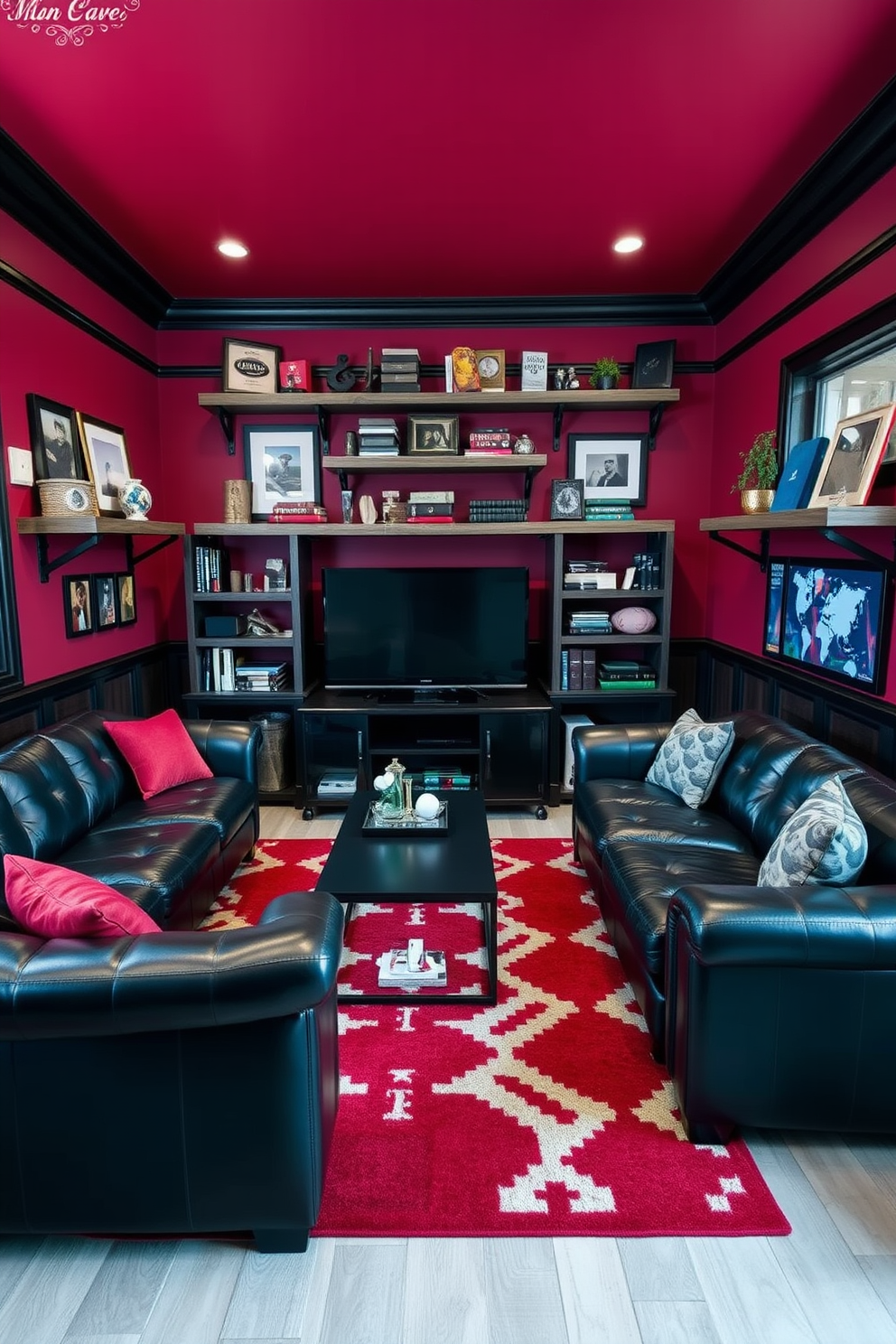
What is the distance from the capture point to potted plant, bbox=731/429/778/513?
11.0 feet

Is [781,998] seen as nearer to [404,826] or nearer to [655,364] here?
[404,826]

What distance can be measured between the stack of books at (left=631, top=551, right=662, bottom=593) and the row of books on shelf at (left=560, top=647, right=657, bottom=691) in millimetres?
463

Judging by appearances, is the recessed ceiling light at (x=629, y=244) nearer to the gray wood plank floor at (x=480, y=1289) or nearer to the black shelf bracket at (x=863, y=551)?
the black shelf bracket at (x=863, y=551)

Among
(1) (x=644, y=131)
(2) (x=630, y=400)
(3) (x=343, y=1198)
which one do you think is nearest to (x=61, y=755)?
(3) (x=343, y=1198)

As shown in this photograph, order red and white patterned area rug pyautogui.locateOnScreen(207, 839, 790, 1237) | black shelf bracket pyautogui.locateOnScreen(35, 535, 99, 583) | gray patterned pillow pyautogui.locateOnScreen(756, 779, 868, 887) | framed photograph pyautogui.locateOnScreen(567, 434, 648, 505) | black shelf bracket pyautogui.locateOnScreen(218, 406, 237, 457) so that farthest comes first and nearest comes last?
framed photograph pyautogui.locateOnScreen(567, 434, 648, 505), black shelf bracket pyautogui.locateOnScreen(218, 406, 237, 457), black shelf bracket pyautogui.locateOnScreen(35, 535, 99, 583), gray patterned pillow pyautogui.locateOnScreen(756, 779, 868, 887), red and white patterned area rug pyautogui.locateOnScreen(207, 839, 790, 1237)

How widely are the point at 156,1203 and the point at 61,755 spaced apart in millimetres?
1744

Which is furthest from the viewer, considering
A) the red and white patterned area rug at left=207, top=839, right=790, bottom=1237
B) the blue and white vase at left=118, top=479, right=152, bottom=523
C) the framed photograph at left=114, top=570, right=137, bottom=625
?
the framed photograph at left=114, top=570, right=137, bottom=625

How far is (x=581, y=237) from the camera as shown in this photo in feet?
11.3

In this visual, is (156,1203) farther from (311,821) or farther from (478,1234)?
(311,821)

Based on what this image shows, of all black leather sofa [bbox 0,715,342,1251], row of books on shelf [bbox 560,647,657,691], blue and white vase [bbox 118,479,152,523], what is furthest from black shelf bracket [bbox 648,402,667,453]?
black leather sofa [bbox 0,715,342,1251]

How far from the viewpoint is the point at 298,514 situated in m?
4.22

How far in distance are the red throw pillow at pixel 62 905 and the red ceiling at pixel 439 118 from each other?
2222 mm

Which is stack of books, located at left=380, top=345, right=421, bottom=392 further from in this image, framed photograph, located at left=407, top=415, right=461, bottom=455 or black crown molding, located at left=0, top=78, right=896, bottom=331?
black crown molding, located at left=0, top=78, right=896, bottom=331

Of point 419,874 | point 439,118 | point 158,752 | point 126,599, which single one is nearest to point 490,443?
point 439,118
